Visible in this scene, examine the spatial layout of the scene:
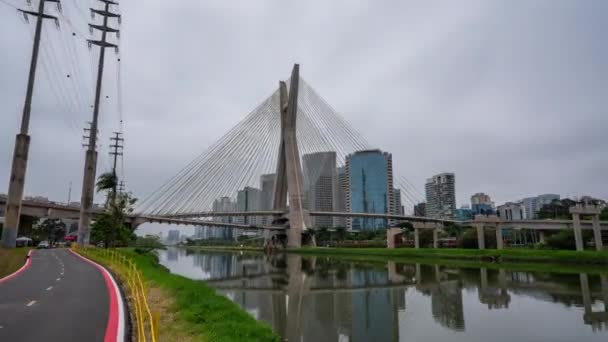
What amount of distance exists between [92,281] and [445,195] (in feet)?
458

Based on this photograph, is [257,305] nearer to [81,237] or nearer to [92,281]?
[92,281]

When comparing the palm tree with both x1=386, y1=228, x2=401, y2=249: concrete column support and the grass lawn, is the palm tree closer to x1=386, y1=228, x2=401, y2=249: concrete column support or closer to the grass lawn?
the grass lawn

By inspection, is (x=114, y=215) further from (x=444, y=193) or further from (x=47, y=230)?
(x=444, y=193)

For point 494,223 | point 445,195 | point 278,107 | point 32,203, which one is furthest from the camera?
point 445,195

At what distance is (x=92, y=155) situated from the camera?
32.0 m

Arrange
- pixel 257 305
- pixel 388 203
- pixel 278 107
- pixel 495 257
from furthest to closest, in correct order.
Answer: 1. pixel 388 203
2. pixel 278 107
3. pixel 495 257
4. pixel 257 305

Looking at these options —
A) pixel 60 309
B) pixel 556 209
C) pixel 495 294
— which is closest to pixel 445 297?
pixel 495 294

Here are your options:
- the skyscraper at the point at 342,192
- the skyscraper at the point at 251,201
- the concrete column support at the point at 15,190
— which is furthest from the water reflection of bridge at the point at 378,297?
the skyscraper at the point at 342,192

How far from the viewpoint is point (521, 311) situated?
15789 mm

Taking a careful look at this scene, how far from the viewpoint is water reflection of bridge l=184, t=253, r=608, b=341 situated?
13.6 m

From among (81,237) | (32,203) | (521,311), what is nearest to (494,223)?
(521,311)

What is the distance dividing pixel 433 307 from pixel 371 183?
349 feet

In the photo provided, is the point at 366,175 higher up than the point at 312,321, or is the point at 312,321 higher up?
the point at 366,175

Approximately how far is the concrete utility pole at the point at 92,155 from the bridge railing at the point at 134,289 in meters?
1.96
